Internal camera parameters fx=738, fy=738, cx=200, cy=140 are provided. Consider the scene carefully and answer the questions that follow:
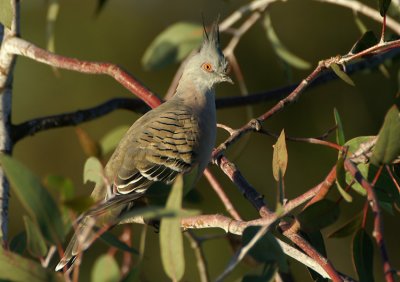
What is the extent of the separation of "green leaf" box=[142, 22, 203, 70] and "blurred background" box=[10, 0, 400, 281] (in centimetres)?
243

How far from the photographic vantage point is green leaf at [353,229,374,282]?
2.23 m

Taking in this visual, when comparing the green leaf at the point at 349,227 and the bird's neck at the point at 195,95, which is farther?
the bird's neck at the point at 195,95

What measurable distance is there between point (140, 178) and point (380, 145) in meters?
1.47

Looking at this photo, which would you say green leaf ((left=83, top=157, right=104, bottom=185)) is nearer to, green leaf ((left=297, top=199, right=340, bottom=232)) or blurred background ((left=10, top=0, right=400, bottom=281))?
green leaf ((left=297, top=199, right=340, bottom=232))

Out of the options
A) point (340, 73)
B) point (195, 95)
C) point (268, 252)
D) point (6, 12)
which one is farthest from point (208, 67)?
point (268, 252)

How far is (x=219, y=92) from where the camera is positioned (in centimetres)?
735

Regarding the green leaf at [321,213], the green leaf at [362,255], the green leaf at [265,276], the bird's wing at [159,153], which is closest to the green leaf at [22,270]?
the green leaf at [265,276]

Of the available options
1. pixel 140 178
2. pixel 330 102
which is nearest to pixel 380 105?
pixel 330 102

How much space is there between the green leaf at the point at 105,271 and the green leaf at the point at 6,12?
1360 mm

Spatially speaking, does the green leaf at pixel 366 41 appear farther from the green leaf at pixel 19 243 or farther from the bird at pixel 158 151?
the green leaf at pixel 19 243

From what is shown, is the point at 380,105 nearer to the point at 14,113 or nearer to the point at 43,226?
the point at 14,113

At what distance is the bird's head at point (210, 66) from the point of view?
4324mm

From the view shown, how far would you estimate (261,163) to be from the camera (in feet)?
23.6

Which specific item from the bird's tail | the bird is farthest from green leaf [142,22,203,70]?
the bird's tail
